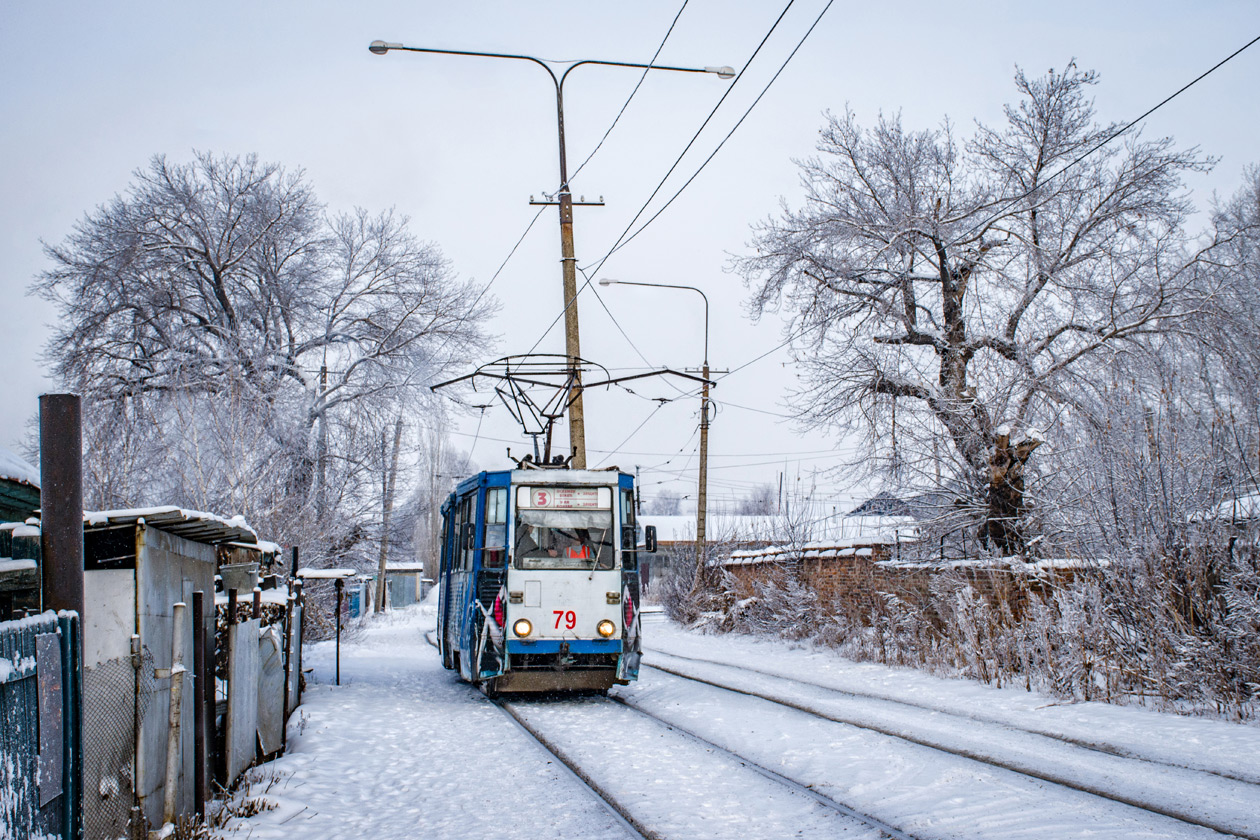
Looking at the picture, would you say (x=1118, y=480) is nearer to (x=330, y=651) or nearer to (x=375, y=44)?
(x=375, y=44)

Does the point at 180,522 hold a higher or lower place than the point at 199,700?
higher

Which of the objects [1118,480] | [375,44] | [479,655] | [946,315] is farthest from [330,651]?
[1118,480]

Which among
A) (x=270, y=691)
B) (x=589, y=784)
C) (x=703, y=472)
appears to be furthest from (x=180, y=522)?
(x=703, y=472)

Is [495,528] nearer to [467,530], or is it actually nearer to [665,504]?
[467,530]

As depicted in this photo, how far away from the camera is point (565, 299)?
18.4 metres

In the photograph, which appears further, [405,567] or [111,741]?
[405,567]

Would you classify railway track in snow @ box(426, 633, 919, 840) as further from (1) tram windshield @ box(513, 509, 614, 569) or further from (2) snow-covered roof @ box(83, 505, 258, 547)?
(2) snow-covered roof @ box(83, 505, 258, 547)

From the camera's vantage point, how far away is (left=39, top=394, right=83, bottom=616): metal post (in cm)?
430

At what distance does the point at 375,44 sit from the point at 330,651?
483 inches

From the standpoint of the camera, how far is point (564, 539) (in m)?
12.5

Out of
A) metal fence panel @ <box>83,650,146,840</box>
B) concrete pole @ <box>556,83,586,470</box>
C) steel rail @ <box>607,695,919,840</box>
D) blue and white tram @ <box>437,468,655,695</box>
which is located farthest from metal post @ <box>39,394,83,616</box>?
concrete pole @ <box>556,83,586,470</box>

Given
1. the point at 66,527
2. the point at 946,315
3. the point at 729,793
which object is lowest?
the point at 729,793

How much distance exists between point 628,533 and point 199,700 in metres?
6.90

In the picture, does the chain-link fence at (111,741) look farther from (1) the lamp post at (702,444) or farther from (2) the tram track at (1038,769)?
(1) the lamp post at (702,444)
